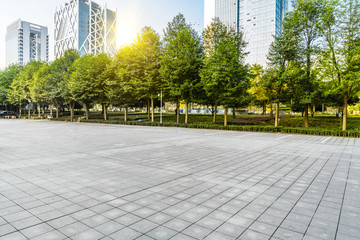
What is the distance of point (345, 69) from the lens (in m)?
19.0

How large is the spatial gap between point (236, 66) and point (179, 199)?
22.2 meters

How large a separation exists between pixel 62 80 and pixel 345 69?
46733 millimetres

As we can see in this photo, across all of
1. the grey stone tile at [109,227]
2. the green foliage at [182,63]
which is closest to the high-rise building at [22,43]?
the green foliage at [182,63]

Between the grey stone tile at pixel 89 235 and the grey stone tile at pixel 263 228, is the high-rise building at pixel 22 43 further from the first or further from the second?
the grey stone tile at pixel 263 228

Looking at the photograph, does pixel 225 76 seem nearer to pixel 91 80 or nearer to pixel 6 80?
pixel 91 80

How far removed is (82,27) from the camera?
449 feet

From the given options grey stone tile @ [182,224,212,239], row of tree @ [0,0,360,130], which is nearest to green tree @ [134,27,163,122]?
row of tree @ [0,0,360,130]

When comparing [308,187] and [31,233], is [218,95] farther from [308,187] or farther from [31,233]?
[31,233]

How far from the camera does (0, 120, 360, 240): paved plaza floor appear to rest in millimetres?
3514

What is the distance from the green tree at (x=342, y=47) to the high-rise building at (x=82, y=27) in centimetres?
12624

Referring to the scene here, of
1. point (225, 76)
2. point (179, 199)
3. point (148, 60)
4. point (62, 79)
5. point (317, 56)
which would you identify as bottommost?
point (179, 199)

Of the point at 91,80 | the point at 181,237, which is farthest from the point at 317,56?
the point at 91,80

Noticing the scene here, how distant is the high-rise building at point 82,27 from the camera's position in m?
136

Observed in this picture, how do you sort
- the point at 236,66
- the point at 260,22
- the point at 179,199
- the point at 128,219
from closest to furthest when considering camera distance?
1. the point at 128,219
2. the point at 179,199
3. the point at 236,66
4. the point at 260,22
